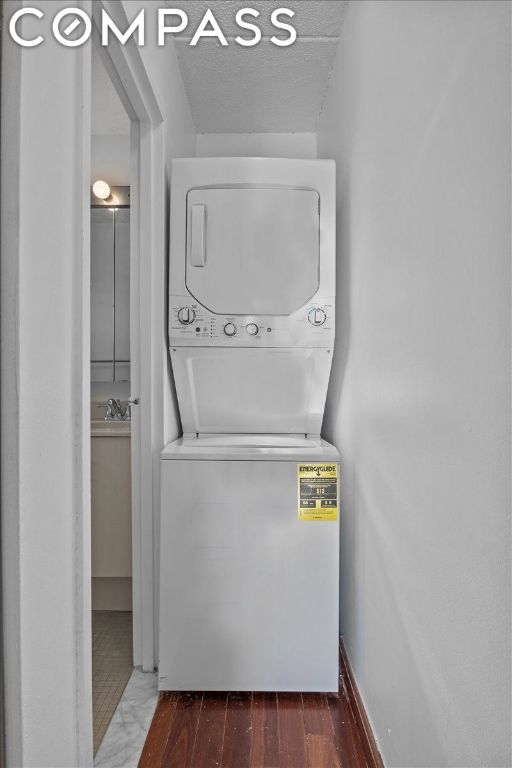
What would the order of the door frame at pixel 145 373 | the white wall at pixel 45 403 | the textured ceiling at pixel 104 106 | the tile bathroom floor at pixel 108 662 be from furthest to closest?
the textured ceiling at pixel 104 106 < the door frame at pixel 145 373 < the tile bathroom floor at pixel 108 662 < the white wall at pixel 45 403

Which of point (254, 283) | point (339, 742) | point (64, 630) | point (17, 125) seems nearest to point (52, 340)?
point (17, 125)

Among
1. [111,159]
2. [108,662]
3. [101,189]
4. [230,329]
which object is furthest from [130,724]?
[111,159]

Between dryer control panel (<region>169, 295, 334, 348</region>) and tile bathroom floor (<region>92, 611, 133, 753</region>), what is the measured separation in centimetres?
126

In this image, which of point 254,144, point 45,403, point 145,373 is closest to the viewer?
point 45,403

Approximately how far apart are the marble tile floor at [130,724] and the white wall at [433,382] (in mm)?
710

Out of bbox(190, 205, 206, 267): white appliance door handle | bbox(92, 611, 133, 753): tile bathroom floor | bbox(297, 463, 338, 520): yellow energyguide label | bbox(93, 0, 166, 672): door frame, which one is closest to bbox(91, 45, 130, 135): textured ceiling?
bbox(93, 0, 166, 672): door frame

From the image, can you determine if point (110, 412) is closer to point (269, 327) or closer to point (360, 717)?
point (269, 327)

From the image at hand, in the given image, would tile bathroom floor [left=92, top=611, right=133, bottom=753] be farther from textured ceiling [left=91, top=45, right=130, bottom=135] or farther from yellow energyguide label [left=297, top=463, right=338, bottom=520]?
textured ceiling [left=91, top=45, right=130, bottom=135]

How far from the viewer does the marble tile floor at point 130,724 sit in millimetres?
1517

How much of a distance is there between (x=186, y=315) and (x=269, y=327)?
333mm

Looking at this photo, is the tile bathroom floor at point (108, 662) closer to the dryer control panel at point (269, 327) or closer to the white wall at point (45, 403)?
the white wall at point (45, 403)

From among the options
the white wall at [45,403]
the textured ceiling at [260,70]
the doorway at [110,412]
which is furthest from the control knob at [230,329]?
the textured ceiling at [260,70]

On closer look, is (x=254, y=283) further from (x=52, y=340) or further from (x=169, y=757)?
(x=169, y=757)

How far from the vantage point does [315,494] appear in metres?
1.81
